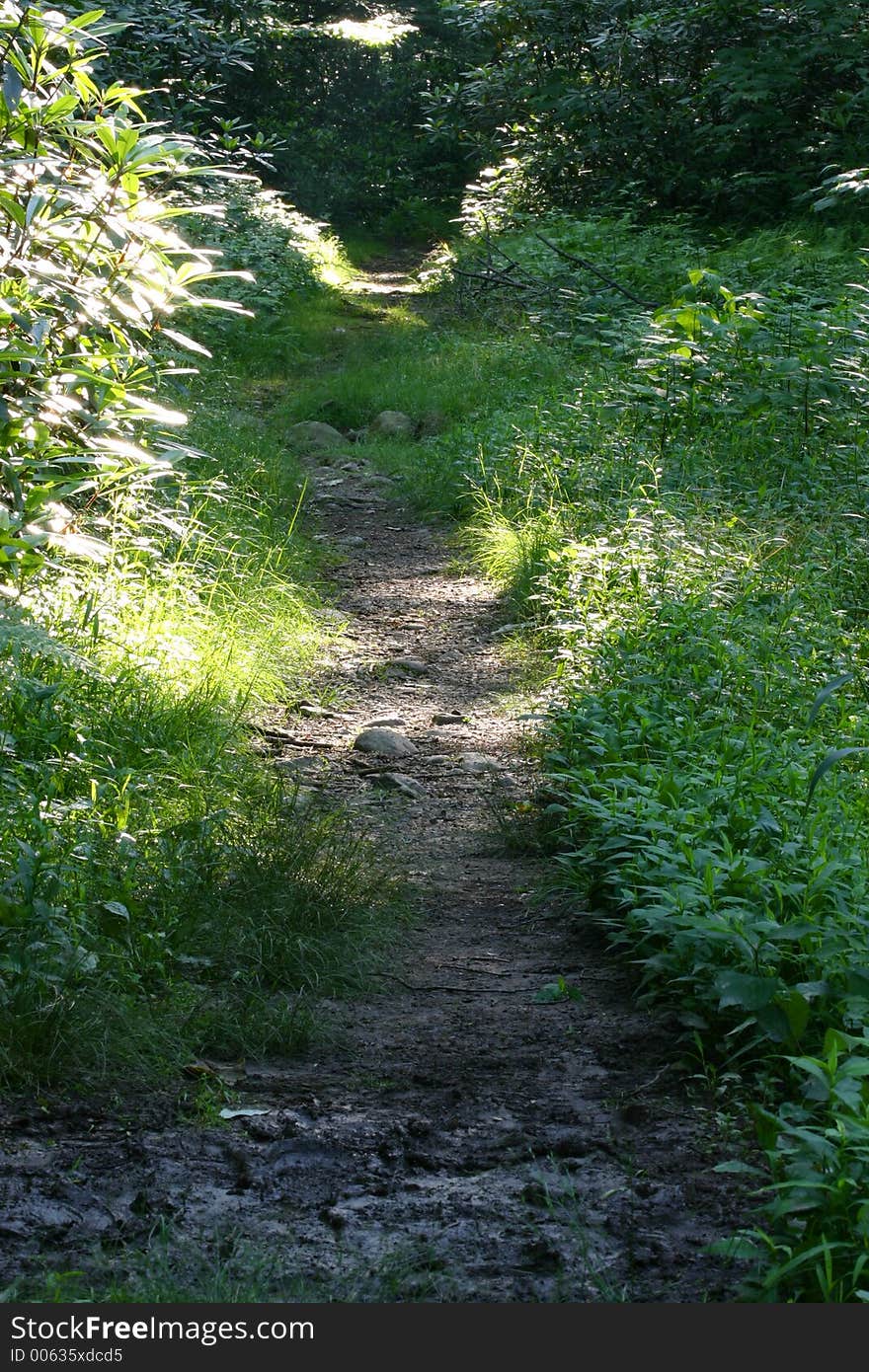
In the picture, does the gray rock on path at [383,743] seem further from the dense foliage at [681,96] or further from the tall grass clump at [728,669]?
the dense foliage at [681,96]

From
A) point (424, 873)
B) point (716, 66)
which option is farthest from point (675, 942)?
point (716, 66)

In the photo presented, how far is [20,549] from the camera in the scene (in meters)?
3.64

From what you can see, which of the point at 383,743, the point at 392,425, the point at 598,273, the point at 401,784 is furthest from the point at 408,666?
the point at 598,273

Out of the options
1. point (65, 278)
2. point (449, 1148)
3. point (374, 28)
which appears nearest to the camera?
point (449, 1148)

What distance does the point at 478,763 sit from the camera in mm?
4527

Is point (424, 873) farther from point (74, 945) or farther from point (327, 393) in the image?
point (327, 393)

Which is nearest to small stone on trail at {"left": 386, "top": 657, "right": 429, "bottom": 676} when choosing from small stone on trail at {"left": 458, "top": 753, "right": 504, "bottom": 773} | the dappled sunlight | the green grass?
the green grass

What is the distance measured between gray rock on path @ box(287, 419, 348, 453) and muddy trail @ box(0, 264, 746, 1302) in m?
5.93

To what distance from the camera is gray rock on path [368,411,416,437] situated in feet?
30.7

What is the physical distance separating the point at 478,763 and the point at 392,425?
5.42m

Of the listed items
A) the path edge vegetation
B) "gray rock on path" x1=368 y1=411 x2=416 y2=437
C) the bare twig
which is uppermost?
the bare twig

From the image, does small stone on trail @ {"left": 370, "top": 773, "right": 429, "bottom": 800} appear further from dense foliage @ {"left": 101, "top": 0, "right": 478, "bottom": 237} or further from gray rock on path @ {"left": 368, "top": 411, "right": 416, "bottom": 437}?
dense foliage @ {"left": 101, "top": 0, "right": 478, "bottom": 237}

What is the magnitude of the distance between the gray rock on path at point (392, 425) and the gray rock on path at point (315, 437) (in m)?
0.27

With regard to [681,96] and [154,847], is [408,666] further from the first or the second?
[681,96]
